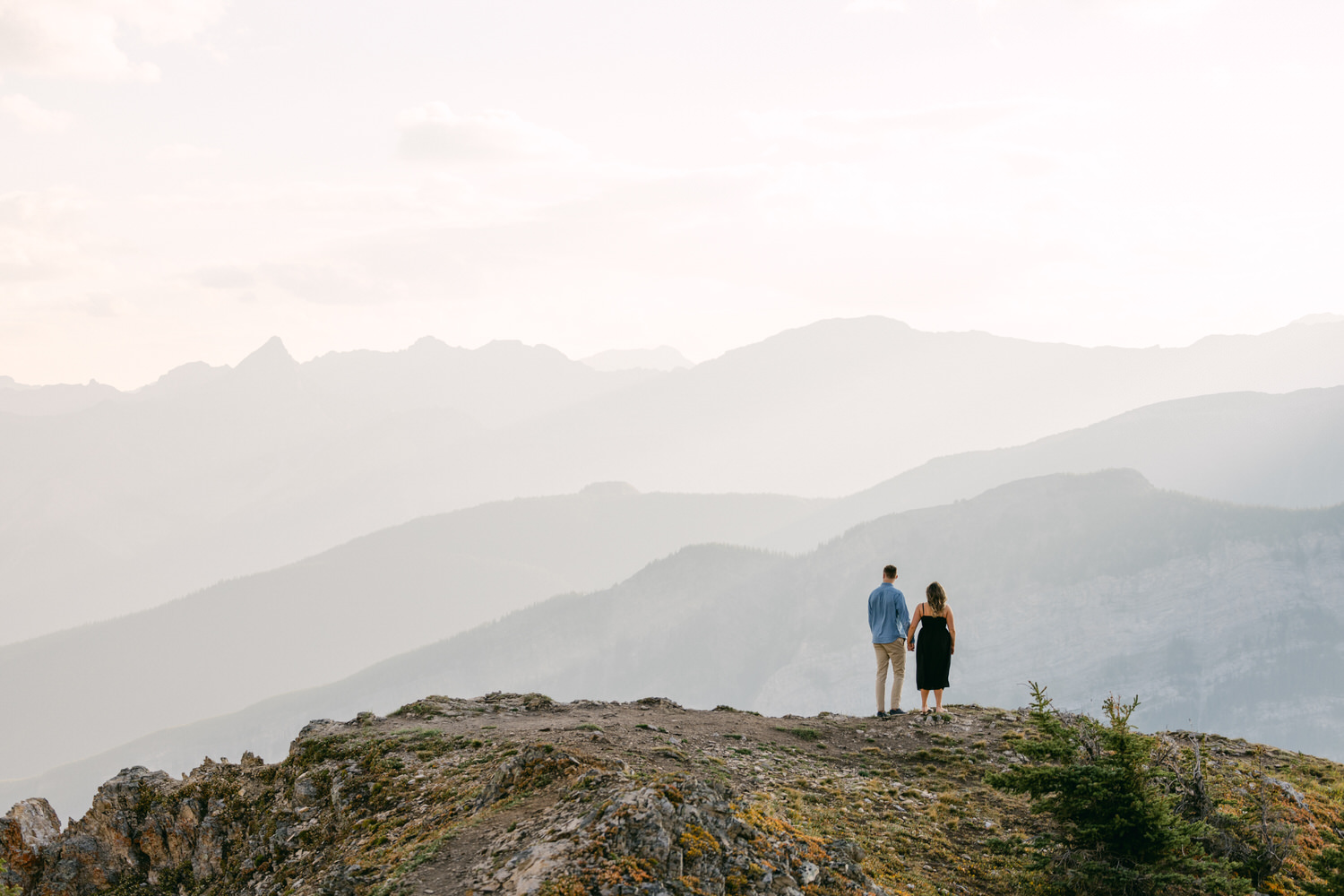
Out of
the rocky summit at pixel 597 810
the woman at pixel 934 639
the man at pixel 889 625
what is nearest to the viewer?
the rocky summit at pixel 597 810

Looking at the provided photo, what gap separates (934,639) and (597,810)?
11.2m

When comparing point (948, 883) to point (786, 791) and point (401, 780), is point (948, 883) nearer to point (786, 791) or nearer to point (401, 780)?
point (786, 791)

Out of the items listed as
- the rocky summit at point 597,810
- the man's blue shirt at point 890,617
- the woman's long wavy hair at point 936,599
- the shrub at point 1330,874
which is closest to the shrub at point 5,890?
the rocky summit at point 597,810

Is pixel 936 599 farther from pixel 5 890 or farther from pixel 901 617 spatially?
pixel 5 890

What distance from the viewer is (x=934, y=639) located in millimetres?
18406

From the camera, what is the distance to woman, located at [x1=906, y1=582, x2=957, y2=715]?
60.1 feet

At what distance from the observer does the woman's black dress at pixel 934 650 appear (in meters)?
18.4

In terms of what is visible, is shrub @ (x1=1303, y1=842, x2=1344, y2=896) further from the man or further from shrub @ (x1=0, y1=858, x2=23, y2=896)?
shrub @ (x1=0, y1=858, x2=23, y2=896)

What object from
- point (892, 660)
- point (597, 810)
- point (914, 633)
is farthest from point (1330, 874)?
point (892, 660)

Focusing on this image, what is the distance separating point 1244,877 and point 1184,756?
3252 millimetres

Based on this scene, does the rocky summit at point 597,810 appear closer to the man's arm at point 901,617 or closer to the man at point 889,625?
the man at point 889,625

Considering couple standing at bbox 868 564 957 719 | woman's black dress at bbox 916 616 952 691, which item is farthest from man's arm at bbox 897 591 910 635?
woman's black dress at bbox 916 616 952 691

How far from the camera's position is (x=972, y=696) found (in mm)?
189625

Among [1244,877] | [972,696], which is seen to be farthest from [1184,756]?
[972,696]
